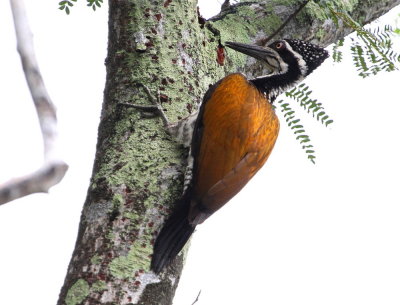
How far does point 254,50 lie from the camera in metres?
4.07

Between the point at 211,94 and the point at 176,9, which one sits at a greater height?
the point at 176,9

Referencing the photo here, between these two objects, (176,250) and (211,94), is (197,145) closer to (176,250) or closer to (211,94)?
(211,94)

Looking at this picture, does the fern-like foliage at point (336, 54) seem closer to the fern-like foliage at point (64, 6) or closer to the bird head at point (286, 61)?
the bird head at point (286, 61)

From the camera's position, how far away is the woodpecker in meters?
3.17

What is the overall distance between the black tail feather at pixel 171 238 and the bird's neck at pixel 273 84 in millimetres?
1174

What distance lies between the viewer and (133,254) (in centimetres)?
273

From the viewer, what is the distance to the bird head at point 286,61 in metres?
4.11

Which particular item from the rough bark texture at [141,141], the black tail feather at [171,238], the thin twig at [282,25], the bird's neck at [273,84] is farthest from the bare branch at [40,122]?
the thin twig at [282,25]

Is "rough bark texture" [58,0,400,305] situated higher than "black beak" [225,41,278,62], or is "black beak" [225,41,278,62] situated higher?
"black beak" [225,41,278,62]

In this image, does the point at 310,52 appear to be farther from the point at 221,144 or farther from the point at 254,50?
the point at 221,144

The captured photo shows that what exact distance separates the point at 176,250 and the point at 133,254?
0.80 feet

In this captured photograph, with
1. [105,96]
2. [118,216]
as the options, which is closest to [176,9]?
[105,96]

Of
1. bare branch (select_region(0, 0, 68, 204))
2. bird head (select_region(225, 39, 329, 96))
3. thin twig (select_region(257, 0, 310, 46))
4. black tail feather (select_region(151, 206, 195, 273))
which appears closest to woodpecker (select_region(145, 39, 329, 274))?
black tail feather (select_region(151, 206, 195, 273))

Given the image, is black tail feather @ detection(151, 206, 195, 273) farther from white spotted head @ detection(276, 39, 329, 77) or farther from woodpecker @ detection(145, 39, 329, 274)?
white spotted head @ detection(276, 39, 329, 77)
